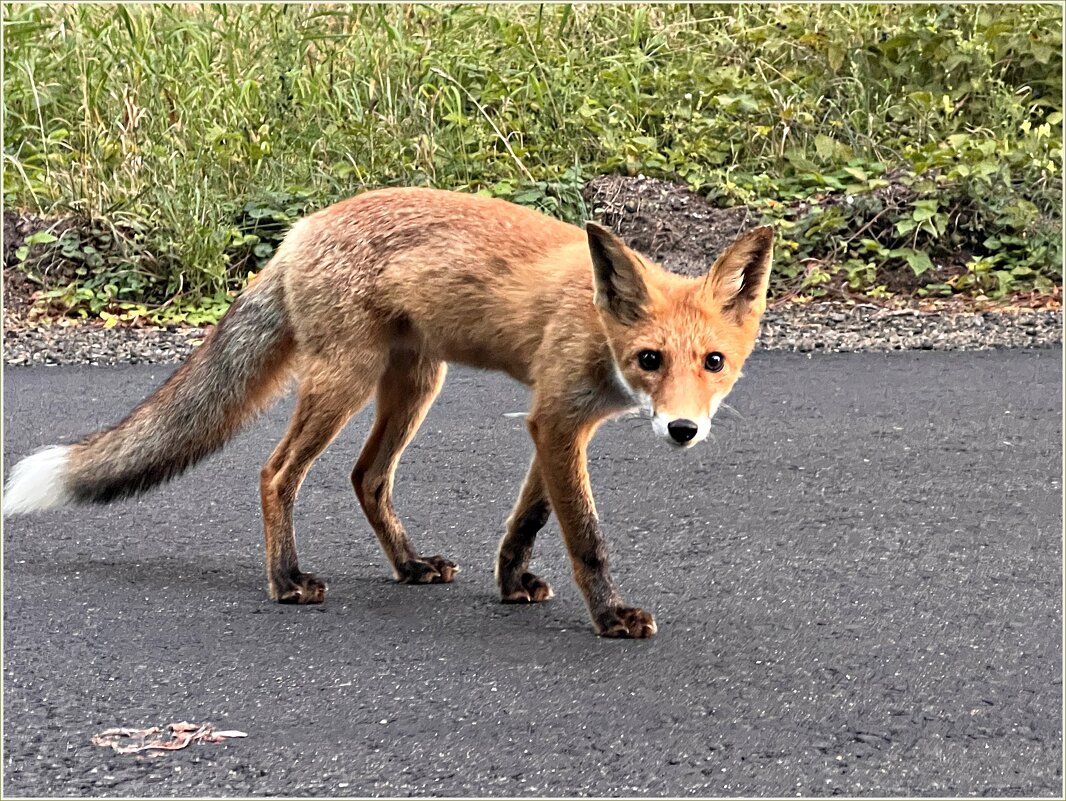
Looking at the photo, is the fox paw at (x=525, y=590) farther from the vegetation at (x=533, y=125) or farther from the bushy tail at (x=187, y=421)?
the vegetation at (x=533, y=125)

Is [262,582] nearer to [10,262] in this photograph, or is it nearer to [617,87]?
[10,262]

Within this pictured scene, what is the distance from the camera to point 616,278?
152 inches

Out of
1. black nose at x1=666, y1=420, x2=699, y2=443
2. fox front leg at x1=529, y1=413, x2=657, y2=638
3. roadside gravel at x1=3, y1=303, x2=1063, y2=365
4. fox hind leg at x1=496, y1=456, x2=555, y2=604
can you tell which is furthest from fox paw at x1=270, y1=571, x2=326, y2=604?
roadside gravel at x1=3, y1=303, x2=1063, y2=365

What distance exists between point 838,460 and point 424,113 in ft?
16.0

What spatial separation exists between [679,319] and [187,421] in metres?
1.84

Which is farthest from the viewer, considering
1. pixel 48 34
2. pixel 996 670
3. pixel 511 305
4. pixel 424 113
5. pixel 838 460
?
pixel 48 34

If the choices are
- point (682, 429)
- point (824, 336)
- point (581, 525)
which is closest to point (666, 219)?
point (824, 336)

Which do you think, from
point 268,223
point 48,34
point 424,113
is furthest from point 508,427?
point 48,34

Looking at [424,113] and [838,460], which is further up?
[424,113]

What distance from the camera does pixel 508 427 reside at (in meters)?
6.65

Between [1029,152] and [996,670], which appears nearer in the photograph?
[996,670]

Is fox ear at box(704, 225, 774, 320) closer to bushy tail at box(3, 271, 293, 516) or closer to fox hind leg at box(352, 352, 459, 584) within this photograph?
fox hind leg at box(352, 352, 459, 584)

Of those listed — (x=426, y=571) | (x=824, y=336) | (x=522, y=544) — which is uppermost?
(x=522, y=544)

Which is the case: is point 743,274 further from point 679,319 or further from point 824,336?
point 824,336
